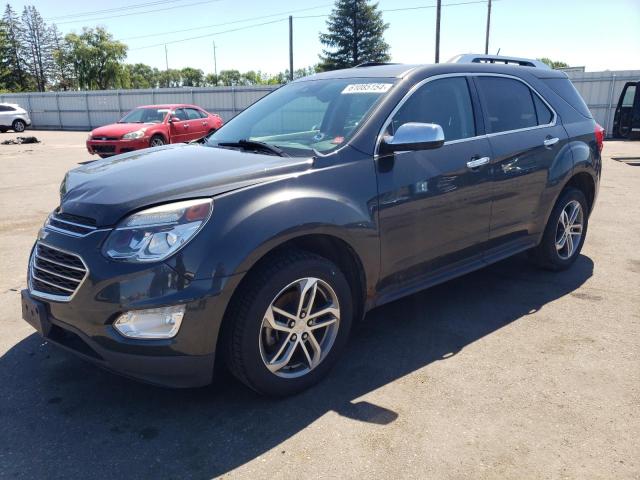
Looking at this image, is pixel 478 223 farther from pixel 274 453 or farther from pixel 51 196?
pixel 51 196

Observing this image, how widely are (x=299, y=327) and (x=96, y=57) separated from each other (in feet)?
263

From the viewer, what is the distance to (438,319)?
13.2 feet

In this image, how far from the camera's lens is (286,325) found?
2879 mm

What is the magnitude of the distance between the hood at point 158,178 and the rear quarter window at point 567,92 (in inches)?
114

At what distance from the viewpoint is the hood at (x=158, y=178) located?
2625 mm

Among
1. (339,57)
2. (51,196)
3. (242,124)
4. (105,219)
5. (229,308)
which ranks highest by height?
(339,57)

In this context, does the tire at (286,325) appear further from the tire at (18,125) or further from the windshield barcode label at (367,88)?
the tire at (18,125)

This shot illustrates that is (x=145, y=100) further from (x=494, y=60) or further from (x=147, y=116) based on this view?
(x=494, y=60)

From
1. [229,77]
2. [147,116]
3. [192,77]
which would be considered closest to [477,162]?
[147,116]

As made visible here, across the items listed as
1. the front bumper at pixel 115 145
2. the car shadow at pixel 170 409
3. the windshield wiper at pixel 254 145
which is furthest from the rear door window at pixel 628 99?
the windshield wiper at pixel 254 145

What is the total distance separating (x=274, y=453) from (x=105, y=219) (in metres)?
1.36

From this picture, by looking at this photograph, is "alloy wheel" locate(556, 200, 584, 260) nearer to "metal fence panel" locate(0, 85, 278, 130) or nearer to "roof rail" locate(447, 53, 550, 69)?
"roof rail" locate(447, 53, 550, 69)

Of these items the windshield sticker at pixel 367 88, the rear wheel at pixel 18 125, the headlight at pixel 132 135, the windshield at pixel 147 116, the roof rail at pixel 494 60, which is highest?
the roof rail at pixel 494 60

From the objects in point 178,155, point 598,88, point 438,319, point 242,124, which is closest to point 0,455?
point 178,155
